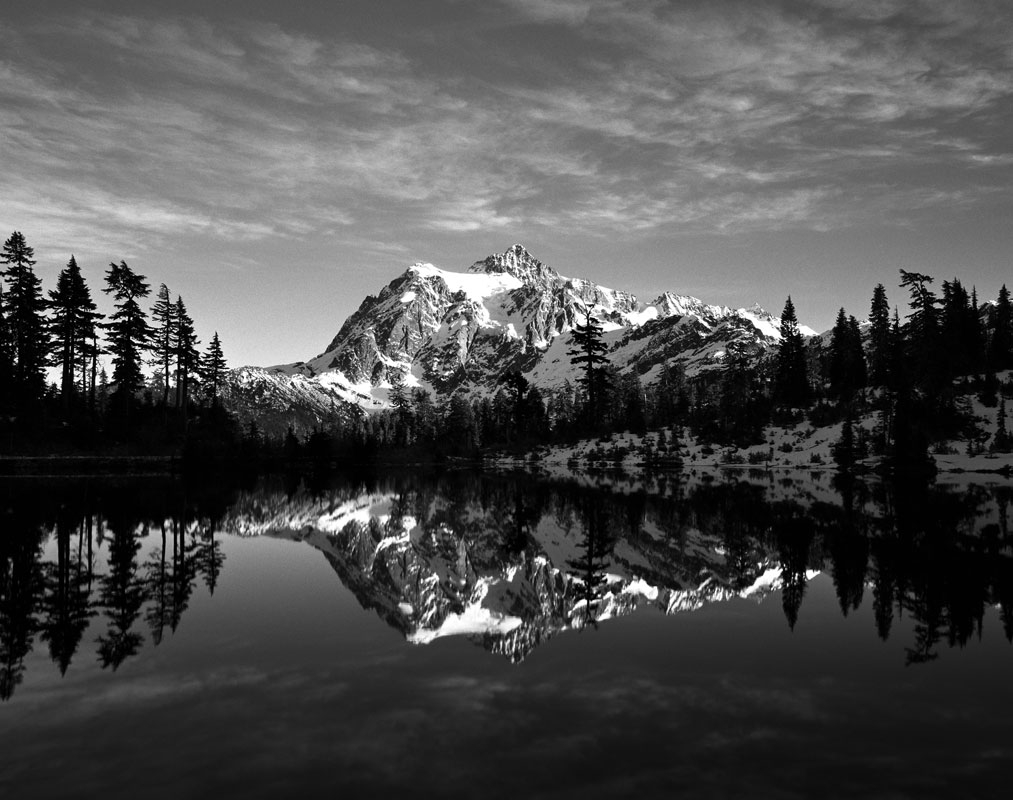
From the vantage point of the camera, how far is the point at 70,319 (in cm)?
6031

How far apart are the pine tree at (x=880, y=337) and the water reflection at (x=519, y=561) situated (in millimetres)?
56713

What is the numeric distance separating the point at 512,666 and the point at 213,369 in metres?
88.0

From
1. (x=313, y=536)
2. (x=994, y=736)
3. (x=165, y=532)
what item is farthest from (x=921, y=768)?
(x=165, y=532)

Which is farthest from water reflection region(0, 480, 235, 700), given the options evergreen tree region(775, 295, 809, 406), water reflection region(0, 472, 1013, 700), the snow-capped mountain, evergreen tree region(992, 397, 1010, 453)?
evergreen tree region(775, 295, 809, 406)

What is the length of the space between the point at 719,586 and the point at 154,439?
57.8m

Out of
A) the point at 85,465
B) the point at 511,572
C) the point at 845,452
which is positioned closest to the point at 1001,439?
the point at 845,452

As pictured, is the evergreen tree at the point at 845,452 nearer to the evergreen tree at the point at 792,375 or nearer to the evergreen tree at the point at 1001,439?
the evergreen tree at the point at 1001,439

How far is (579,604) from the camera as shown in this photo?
12.1 meters

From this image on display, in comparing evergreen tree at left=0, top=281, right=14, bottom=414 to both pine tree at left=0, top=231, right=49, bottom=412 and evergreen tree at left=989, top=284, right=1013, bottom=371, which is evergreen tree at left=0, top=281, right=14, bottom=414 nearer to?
pine tree at left=0, top=231, right=49, bottom=412

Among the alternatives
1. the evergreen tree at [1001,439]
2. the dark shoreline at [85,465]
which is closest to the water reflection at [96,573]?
the dark shoreline at [85,465]

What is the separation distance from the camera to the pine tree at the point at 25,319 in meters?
57.4

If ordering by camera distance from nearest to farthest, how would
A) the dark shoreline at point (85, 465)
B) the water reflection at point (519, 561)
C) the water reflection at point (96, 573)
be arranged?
the water reflection at point (96, 573)
the water reflection at point (519, 561)
the dark shoreline at point (85, 465)

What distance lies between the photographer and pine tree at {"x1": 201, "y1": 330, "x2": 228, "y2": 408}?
84156 millimetres

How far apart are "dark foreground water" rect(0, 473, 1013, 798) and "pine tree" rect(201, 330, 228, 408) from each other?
67659 mm
